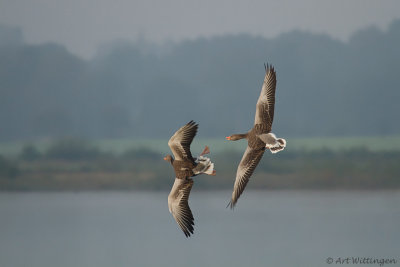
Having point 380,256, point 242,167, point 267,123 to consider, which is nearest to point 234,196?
point 242,167

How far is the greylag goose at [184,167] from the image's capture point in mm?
10383

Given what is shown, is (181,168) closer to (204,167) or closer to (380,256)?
(204,167)

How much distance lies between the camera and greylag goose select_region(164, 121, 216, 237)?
1038 centimetres

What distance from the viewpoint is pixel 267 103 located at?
10.9 m

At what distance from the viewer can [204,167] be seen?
10.6 meters

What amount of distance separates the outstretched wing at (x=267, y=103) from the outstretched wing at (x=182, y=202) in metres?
1.41

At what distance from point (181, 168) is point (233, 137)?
45.4 inches

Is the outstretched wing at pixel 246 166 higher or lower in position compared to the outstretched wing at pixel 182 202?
higher

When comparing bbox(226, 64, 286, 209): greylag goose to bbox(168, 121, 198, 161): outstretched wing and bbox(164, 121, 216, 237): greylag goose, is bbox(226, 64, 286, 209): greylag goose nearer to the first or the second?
bbox(164, 121, 216, 237): greylag goose

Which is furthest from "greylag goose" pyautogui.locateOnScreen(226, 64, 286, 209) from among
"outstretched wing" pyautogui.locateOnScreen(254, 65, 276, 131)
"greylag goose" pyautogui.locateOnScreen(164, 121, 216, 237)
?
"greylag goose" pyautogui.locateOnScreen(164, 121, 216, 237)

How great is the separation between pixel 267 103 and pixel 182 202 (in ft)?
6.41

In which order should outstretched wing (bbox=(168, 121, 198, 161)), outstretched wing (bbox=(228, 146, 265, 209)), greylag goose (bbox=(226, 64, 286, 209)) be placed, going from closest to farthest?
outstretched wing (bbox=(168, 121, 198, 161)) → greylag goose (bbox=(226, 64, 286, 209)) → outstretched wing (bbox=(228, 146, 265, 209))

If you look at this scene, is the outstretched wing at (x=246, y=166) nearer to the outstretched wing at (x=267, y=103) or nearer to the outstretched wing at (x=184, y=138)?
the outstretched wing at (x=267, y=103)

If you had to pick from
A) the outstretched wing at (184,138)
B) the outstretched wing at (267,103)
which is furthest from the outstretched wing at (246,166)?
the outstretched wing at (184,138)
